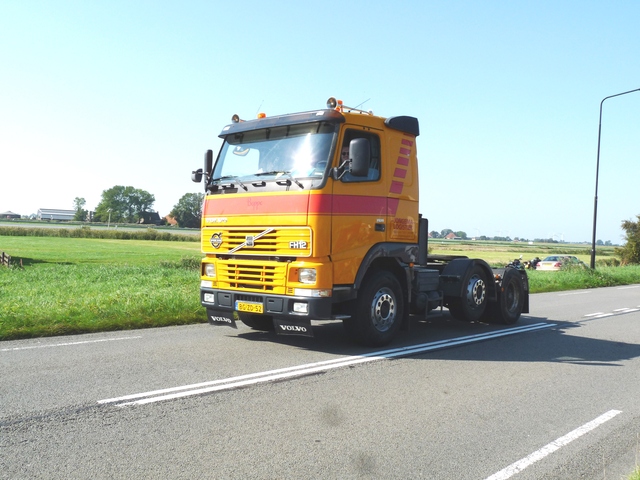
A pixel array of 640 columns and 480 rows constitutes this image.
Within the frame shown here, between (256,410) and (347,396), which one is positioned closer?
(256,410)

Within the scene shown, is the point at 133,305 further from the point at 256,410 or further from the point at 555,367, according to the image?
the point at 555,367

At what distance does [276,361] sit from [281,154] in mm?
2698

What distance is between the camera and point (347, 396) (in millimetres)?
5734

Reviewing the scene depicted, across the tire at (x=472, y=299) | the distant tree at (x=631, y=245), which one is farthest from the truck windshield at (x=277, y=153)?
the distant tree at (x=631, y=245)

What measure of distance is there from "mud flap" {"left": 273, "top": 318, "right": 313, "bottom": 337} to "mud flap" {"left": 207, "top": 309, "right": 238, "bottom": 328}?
35.1 inches

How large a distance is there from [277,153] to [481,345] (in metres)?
4.08

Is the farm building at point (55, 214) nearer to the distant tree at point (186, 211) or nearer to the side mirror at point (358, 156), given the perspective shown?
the distant tree at point (186, 211)

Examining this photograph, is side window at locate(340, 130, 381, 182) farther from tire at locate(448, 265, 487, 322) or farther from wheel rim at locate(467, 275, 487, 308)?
wheel rim at locate(467, 275, 487, 308)

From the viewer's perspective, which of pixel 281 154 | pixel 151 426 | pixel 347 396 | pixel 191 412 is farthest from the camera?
pixel 281 154

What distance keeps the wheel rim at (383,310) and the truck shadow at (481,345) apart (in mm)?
321

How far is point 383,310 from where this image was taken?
839 centimetres

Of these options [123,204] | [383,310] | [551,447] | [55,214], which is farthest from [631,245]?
[55,214]

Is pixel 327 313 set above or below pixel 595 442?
above

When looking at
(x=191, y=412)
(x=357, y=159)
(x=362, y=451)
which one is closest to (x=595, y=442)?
(x=362, y=451)
